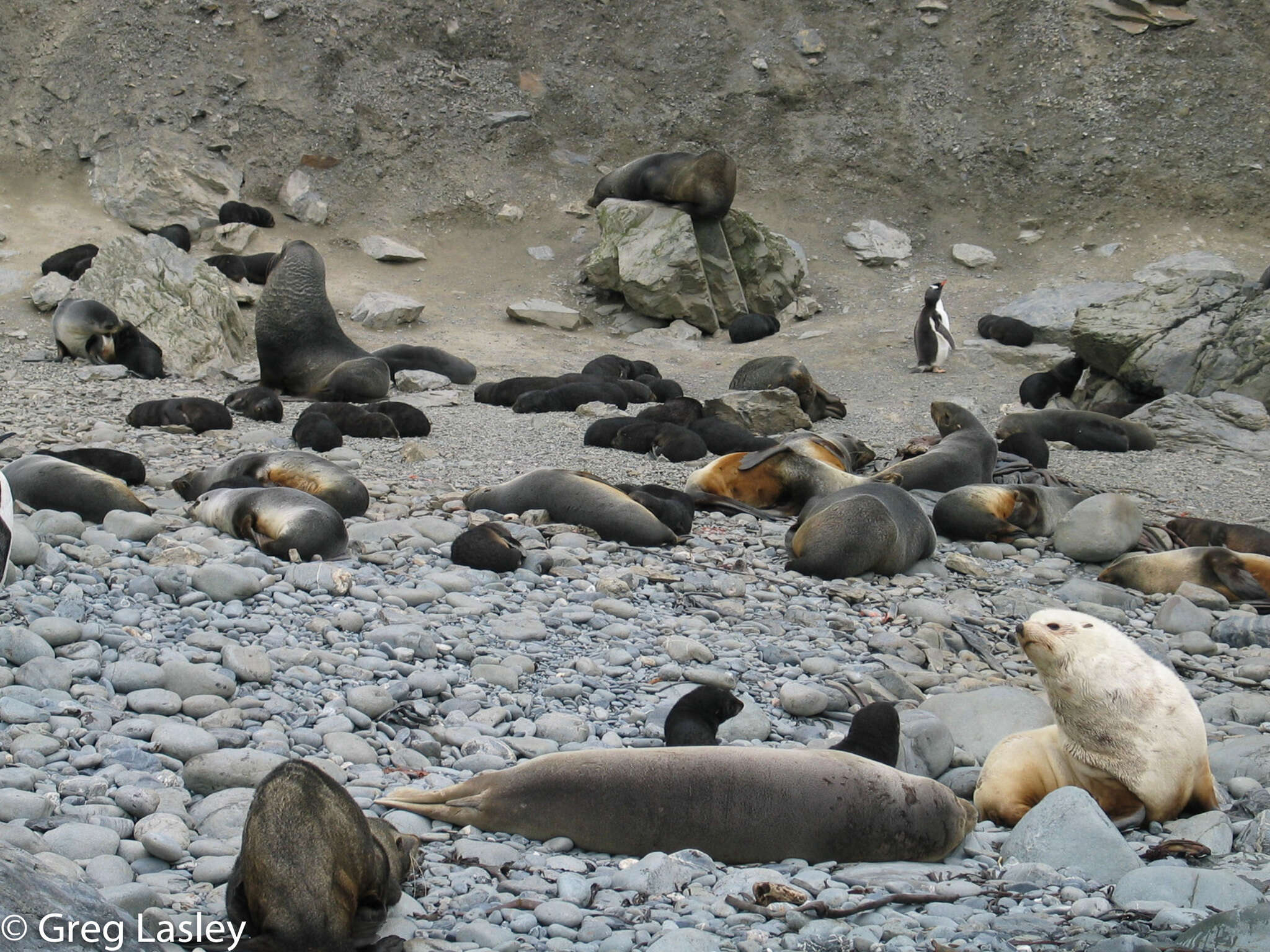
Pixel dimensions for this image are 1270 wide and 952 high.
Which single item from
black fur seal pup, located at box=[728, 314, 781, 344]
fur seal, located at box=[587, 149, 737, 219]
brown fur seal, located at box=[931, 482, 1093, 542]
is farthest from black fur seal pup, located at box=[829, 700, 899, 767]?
fur seal, located at box=[587, 149, 737, 219]

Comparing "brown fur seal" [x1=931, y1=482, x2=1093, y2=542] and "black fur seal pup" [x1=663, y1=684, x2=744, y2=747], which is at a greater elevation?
"black fur seal pup" [x1=663, y1=684, x2=744, y2=747]

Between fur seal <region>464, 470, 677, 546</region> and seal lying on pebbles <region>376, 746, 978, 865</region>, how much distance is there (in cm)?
346

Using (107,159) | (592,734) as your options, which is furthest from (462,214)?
(592,734)

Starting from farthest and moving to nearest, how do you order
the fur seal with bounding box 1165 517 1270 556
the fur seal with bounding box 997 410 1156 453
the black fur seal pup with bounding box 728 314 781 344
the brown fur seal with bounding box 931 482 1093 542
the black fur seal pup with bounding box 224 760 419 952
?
the black fur seal pup with bounding box 728 314 781 344
the fur seal with bounding box 997 410 1156 453
the brown fur seal with bounding box 931 482 1093 542
the fur seal with bounding box 1165 517 1270 556
the black fur seal pup with bounding box 224 760 419 952

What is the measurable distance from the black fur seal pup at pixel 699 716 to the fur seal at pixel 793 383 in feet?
25.8

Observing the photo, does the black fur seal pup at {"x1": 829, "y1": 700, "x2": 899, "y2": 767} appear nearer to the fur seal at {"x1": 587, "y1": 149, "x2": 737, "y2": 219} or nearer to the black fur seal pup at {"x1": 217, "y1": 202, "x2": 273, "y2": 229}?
the fur seal at {"x1": 587, "y1": 149, "x2": 737, "y2": 219}

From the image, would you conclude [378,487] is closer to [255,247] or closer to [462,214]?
[255,247]

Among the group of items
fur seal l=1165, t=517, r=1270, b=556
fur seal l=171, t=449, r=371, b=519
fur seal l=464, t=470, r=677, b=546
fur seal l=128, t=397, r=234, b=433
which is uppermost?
fur seal l=171, t=449, r=371, b=519

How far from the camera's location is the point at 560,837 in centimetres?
329

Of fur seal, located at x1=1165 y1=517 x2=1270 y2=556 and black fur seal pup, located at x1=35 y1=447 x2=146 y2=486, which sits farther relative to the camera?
fur seal, located at x1=1165 y1=517 x2=1270 y2=556

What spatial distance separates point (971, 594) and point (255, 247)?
14402 millimetres

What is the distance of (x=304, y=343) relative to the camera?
1192cm

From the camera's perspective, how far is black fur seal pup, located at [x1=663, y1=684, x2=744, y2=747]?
154 inches

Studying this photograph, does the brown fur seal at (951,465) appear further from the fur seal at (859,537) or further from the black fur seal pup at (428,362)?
the black fur seal pup at (428,362)
